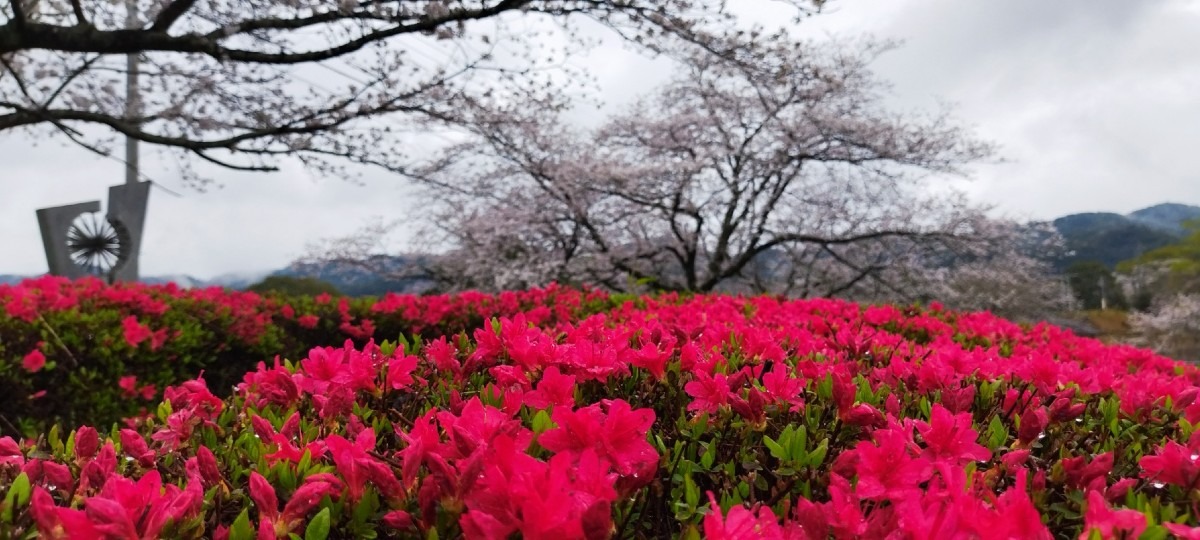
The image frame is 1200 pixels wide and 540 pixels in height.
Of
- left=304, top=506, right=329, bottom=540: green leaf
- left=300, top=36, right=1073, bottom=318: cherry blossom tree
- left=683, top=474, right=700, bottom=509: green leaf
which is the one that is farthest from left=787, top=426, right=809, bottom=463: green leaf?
left=300, top=36, right=1073, bottom=318: cherry blossom tree

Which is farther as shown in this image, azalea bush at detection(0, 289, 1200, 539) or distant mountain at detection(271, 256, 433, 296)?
distant mountain at detection(271, 256, 433, 296)

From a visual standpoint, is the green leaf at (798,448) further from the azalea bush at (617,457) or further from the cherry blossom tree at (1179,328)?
the cherry blossom tree at (1179,328)

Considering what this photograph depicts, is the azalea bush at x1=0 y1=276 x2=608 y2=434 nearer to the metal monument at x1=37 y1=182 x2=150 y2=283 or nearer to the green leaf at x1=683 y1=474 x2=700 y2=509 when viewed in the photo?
the green leaf at x1=683 y1=474 x2=700 y2=509

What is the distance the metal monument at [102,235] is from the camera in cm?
1192

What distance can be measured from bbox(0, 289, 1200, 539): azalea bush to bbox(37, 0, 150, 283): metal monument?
12.9m

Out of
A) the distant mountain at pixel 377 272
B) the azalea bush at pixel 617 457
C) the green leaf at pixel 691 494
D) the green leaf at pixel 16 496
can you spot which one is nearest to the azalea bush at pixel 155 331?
the azalea bush at pixel 617 457

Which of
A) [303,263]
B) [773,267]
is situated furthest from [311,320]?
[303,263]

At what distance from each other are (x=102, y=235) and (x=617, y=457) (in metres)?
14.7

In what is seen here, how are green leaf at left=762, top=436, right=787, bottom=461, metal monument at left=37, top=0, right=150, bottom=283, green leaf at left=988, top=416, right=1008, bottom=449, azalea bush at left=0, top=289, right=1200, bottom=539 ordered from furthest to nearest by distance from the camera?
metal monument at left=37, top=0, right=150, bottom=283
green leaf at left=988, top=416, right=1008, bottom=449
green leaf at left=762, top=436, right=787, bottom=461
azalea bush at left=0, top=289, right=1200, bottom=539

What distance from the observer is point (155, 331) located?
4.55 metres

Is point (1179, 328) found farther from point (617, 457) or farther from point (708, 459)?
point (617, 457)

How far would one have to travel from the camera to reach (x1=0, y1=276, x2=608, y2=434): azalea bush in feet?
13.1

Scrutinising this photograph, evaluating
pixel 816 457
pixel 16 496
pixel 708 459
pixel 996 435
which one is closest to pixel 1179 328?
pixel 996 435

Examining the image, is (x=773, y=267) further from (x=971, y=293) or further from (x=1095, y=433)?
(x=1095, y=433)
